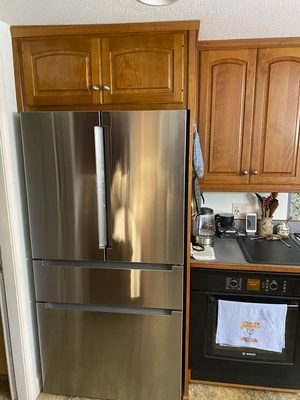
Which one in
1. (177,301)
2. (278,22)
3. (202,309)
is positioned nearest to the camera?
(278,22)

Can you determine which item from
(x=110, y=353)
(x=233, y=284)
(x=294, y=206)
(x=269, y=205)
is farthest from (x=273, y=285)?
(x=110, y=353)

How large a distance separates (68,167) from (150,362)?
127 centimetres

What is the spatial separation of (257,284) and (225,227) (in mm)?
569

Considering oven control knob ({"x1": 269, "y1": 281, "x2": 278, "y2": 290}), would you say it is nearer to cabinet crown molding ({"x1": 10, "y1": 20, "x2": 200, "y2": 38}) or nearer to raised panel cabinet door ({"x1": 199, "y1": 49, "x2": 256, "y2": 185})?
raised panel cabinet door ({"x1": 199, "y1": 49, "x2": 256, "y2": 185})

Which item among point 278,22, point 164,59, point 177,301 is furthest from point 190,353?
point 278,22

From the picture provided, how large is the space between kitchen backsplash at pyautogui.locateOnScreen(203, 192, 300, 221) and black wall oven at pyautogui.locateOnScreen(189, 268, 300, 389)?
683mm

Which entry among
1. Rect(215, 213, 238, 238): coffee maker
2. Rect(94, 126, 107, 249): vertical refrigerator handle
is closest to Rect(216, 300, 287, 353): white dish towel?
Rect(215, 213, 238, 238): coffee maker

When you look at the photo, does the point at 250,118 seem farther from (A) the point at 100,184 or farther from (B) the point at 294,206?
(A) the point at 100,184

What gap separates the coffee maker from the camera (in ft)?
6.89

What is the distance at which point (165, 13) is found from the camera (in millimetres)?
1357

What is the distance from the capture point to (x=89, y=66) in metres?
1.54

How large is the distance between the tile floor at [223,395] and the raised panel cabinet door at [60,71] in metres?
1.90

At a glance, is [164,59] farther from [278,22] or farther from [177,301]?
[177,301]

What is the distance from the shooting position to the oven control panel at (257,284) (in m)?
1.63
